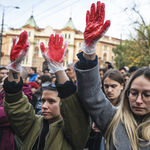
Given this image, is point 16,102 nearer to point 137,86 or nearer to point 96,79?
point 96,79

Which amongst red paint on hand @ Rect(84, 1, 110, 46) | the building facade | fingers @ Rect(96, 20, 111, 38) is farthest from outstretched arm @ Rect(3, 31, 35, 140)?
the building facade

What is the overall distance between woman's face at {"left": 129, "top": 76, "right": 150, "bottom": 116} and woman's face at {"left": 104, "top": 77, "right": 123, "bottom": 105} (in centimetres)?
131

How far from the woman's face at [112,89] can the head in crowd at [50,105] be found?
104cm

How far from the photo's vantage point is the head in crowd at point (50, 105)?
205cm

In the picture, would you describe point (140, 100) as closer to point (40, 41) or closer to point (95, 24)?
point (95, 24)

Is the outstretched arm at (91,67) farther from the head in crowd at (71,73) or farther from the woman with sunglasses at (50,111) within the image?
the head in crowd at (71,73)

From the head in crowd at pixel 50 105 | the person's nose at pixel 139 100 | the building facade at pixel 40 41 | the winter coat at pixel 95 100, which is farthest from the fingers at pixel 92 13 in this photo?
the building facade at pixel 40 41

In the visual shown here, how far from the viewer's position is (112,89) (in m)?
2.88

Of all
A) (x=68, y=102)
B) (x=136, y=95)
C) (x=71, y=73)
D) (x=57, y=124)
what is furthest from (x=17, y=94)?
(x=71, y=73)

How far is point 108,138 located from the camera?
144 centimetres

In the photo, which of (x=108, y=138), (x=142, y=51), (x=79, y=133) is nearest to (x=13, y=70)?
(x=79, y=133)

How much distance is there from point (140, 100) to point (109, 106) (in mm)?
258

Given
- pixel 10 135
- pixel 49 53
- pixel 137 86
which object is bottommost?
pixel 10 135

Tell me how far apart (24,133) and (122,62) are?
26.3 metres
